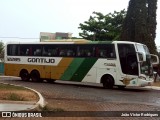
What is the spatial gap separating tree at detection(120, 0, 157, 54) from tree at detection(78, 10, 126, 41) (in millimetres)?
13174

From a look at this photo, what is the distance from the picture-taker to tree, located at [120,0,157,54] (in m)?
36.0

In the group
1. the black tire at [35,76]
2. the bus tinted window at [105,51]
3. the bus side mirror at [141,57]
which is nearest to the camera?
the bus side mirror at [141,57]

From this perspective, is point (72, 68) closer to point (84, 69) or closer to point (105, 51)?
point (84, 69)

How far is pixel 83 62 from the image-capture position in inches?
1073

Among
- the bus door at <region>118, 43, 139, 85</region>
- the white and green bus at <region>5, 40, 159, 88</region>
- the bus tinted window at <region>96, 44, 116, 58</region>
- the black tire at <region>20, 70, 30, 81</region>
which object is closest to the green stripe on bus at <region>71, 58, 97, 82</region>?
the white and green bus at <region>5, 40, 159, 88</region>

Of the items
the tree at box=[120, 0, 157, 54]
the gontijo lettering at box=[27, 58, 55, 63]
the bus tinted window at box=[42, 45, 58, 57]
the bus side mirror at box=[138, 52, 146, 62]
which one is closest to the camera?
the bus side mirror at box=[138, 52, 146, 62]

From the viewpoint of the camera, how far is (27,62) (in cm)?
3075

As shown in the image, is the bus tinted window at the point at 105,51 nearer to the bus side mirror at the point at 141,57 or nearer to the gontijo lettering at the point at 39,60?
the bus side mirror at the point at 141,57

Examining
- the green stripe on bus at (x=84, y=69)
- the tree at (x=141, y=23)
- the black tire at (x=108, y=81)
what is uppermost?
the tree at (x=141, y=23)

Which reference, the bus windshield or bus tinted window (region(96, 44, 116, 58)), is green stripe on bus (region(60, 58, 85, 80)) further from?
the bus windshield

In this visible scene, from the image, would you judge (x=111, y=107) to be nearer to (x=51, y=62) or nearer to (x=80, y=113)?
(x=80, y=113)

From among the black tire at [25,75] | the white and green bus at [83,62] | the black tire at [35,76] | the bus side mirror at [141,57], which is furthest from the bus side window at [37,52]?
the bus side mirror at [141,57]

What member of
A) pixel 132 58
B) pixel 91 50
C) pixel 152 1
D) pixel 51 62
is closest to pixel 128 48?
pixel 132 58

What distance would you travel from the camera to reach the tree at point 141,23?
36.0 m
